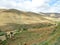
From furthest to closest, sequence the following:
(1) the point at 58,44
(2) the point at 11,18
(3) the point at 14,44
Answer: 1. (2) the point at 11,18
2. (3) the point at 14,44
3. (1) the point at 58,44

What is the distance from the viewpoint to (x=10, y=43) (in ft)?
70.7

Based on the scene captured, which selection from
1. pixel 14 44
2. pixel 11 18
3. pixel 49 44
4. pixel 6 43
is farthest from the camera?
pixel 11 18

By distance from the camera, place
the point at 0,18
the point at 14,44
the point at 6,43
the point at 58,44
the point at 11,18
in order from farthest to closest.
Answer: the point at 11,18
the point at 0,18
the point at 6,43
the point at 14,44
the point at 58,44

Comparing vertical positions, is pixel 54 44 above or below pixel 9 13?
above

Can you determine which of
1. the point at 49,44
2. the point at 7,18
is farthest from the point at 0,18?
the point at 49,44

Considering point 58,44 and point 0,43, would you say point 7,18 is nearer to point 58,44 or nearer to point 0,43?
point 0,43

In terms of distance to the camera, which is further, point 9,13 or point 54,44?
point 9,13

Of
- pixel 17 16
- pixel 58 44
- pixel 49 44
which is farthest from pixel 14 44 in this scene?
pixel 17 16

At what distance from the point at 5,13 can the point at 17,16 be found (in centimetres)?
515

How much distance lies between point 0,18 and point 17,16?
34.6ft

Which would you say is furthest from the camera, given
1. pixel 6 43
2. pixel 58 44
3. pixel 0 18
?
pixel 0 18

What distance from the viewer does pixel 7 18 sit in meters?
75.7

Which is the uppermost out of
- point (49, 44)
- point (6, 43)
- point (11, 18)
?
point (49, 44)

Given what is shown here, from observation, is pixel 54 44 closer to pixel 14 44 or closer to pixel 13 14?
pixel 14 44
